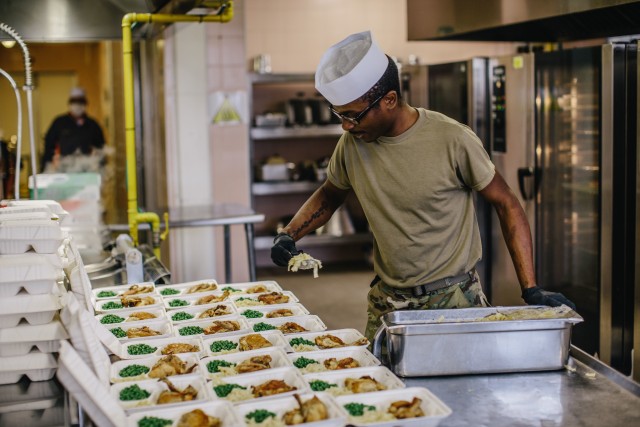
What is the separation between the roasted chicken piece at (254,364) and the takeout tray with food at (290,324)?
0.99 feet

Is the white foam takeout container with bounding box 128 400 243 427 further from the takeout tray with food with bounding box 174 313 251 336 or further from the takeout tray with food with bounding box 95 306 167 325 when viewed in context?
the takeout tray with food with bounding box 95 306 167 325

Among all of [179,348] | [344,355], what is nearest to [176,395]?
[179,348]

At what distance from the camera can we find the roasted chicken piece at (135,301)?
300 cm

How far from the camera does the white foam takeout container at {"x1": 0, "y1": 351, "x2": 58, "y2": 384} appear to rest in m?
2.23

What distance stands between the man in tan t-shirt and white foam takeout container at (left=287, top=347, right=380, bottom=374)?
0.55 meters

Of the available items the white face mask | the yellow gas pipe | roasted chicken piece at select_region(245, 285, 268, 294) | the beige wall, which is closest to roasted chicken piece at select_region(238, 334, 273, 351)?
roasted chicken piece at select_region(245, 285, 268, 294)

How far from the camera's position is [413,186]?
111 inches

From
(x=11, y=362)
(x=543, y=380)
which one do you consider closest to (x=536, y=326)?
(x=543, y=380)

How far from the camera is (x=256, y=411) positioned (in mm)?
1938

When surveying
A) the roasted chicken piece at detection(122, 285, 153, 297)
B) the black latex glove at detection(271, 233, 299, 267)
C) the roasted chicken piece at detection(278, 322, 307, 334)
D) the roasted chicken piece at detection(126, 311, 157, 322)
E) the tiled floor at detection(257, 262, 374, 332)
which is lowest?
the tiled floor at detection(257, 262, 374, 332)

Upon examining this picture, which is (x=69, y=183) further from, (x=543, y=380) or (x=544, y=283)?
(x=543, y=380)

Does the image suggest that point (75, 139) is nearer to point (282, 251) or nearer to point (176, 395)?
point (282, 251)

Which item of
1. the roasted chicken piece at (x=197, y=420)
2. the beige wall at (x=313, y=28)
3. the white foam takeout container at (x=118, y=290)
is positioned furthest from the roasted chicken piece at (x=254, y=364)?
the beige wall at (x=313, y=28)

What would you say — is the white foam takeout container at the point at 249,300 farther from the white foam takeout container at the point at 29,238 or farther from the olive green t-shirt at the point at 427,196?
the white foam takeout container at the point at 29,238
